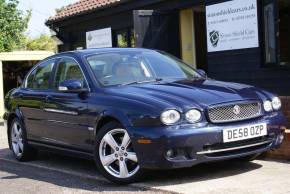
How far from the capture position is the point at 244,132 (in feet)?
22.1

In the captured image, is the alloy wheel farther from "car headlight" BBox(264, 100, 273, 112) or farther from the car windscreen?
"car headlight" BBox(264, 100, 273, 112)

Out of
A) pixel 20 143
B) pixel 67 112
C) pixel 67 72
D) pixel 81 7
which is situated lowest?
pixel 20 143

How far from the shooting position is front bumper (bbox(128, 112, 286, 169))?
21.1 feet

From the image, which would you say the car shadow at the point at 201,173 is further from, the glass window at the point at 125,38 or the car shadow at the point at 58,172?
the glass window at the point at 125,38

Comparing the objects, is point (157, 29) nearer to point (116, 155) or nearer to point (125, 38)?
point (125, 38)

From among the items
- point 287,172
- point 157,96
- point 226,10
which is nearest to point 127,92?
point 157,96

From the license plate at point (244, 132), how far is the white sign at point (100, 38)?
10.9 metres

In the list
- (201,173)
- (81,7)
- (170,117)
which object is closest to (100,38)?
(81,7)

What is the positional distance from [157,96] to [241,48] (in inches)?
237

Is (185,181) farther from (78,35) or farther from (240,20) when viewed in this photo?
(78,35)

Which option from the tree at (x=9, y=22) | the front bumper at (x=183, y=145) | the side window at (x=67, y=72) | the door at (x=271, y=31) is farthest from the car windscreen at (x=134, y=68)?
the tree at (x=9, y=22)

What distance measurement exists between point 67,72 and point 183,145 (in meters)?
2.54

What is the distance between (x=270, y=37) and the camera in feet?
38.3

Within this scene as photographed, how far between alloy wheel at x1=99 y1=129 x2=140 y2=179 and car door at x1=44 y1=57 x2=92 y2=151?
384 millimetres
